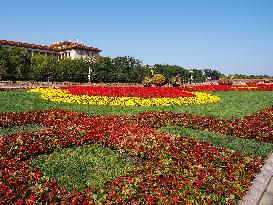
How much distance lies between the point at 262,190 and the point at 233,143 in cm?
338

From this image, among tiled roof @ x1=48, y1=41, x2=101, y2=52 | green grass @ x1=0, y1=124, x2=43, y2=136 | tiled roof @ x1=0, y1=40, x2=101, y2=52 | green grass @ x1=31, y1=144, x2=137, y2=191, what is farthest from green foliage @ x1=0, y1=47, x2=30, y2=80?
green grass @ x1=31, y1=144, x2=137, y2=191

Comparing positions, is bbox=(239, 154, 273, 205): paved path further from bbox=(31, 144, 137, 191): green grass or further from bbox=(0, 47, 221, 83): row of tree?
bbox=(0, 47, 221, 83): row of tree

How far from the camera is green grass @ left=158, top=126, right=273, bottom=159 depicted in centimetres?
820

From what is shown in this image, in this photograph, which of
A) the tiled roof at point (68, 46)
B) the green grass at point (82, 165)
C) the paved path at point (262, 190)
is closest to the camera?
the paved path at point (262, 190)

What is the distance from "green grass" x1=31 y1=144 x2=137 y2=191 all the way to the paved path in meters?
2.45

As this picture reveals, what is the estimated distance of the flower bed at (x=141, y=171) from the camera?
201 inches

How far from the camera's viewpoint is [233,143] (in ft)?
29.7


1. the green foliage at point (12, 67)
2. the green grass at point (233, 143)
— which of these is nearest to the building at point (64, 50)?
the green foliage at point (12, 67)

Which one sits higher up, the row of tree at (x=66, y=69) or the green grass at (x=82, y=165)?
the row of tree at (x=66, y=69)

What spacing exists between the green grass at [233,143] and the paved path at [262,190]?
119cm

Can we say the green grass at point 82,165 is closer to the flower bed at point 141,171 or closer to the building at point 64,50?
the flower bed at point 141,171

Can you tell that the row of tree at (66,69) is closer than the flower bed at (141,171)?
No

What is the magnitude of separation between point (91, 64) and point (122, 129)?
5350 centimetres

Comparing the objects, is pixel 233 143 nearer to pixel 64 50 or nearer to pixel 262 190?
pixel 262 190
